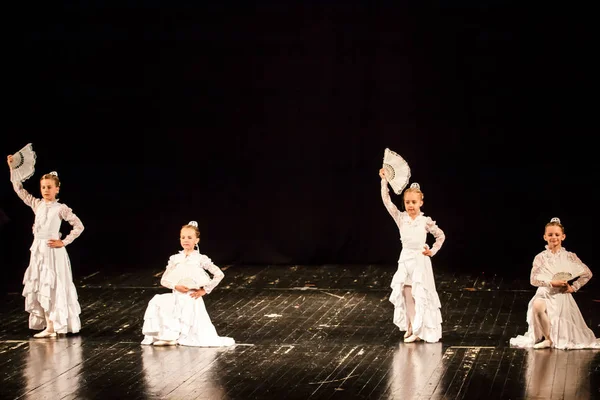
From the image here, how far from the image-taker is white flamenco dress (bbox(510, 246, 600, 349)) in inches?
269

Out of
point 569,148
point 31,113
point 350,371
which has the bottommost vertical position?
point 350,371

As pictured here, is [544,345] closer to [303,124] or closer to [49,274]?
[49,274]

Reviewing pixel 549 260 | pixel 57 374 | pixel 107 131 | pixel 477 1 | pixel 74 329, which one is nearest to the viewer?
pixel 57 374

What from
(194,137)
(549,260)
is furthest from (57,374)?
(194,137)

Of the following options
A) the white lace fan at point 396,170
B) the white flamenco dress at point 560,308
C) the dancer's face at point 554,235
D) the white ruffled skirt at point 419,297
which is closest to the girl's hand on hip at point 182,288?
the white ruffled skirt at point 419,297

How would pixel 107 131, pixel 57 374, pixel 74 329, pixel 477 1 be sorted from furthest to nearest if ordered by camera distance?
pixel 107 131
pixel 477 1
pixel 74 329
pixel 57 374

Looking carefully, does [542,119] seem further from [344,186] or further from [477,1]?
[344,186]

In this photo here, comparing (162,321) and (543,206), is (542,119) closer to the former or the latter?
(543,206)

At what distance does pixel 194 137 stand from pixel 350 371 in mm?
5238

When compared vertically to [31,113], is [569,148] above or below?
below

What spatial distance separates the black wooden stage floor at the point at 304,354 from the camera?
5875 millimetres

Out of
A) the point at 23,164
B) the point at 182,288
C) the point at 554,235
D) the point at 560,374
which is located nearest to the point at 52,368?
the point at 182,288

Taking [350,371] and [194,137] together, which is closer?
[350,371]

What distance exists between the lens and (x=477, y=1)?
10.5 meters
